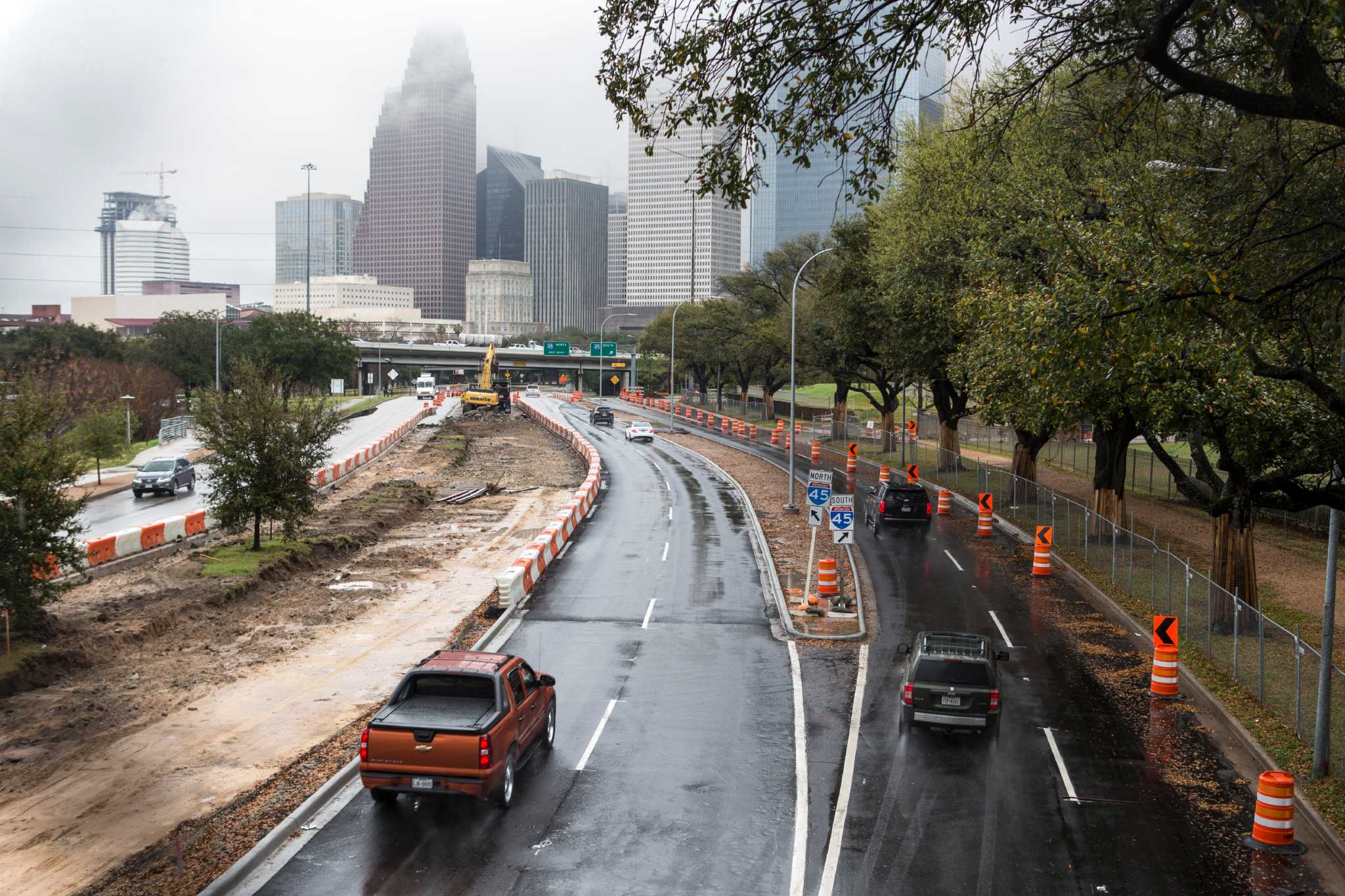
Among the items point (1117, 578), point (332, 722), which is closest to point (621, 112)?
point (332, 722)

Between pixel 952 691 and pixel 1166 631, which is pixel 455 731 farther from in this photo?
pixel 1166 631

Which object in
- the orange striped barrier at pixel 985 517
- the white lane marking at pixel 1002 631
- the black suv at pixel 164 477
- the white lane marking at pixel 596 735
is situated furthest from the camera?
the black suv at pixel 164 477

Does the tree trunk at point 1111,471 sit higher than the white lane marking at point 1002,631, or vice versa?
the tree trunk at point 1111,471

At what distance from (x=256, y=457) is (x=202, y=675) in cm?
1233

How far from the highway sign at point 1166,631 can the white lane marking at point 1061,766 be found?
12.1ft

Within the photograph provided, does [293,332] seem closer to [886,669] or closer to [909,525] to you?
[909,525]

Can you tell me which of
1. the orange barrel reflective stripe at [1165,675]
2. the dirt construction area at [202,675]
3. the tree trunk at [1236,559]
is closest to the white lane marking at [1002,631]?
the orange barrel reflective stripe at [1165,675]

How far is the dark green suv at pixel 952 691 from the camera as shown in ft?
57.2

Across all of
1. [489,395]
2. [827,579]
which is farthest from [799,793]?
[489,395]

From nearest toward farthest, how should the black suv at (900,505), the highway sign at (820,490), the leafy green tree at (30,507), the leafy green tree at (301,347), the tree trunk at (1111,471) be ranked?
the leafy green tree at (30,507) → the highway sign at (820,490) → the tree trunk at (1111,471) → the black suv at (900,505) → the leafy green tree at (301,347)

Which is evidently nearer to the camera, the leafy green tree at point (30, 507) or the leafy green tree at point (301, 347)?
the leafy green tree at point (30, 507)

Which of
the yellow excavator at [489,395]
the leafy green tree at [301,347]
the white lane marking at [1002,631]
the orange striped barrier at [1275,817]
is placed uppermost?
the leafy green tree at [301,347]

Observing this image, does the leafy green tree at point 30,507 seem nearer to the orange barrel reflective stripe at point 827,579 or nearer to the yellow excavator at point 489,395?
the orange barrel reflective stripe at point 827,579

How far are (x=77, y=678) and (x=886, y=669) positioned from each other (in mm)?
14966
